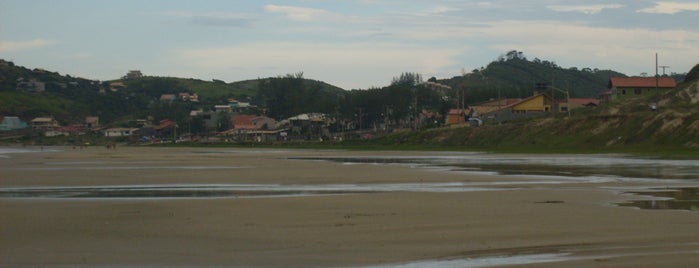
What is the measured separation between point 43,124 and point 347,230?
571 ft

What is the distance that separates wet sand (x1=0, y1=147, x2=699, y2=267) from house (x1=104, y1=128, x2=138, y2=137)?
158906 millimetres

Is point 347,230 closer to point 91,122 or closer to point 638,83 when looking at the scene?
point 638,83

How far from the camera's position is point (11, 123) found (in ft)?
579

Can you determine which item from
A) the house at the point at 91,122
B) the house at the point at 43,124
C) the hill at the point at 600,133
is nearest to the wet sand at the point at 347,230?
the hill at the point at 600,133

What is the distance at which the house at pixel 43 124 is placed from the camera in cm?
17388

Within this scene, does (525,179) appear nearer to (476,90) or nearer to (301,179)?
(301,179)

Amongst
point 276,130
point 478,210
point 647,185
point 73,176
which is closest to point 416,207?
point 478,210

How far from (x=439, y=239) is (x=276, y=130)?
155 meters

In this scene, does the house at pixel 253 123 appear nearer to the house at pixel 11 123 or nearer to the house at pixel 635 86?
the house at pixel 11 123

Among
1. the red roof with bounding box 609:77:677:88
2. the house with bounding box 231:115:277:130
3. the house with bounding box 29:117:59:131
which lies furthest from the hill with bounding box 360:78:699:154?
the house with bounding box 29:117:59:131

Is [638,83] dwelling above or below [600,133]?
above

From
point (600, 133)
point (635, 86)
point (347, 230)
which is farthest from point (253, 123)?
point (347, 230)

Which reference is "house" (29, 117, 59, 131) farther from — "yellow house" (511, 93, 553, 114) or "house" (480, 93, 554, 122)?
"yellow house" (511, 93, 553, 114)

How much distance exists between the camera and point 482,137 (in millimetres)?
90000
